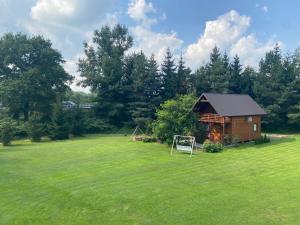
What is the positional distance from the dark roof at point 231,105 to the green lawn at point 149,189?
20.5 feet

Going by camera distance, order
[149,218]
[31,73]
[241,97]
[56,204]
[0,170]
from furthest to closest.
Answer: [31,73] → [241,97] → [0,170] → [56,204] → [149,218]

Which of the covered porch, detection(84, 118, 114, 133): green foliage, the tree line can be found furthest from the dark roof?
detection(84, 118, 114, 133): green foliage

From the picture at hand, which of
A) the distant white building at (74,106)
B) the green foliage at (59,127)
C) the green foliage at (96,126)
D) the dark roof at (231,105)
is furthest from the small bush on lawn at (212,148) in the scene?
the distant white building at (74,106)

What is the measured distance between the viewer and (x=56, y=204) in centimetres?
1063

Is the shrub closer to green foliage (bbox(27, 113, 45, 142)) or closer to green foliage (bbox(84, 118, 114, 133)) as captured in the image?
green foliage (bbox(27, 113, 45, 142))

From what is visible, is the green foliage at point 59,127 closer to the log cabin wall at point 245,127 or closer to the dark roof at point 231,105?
the dark roof at point 231,105

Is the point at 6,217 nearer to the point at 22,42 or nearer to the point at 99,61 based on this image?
the point at 22,42

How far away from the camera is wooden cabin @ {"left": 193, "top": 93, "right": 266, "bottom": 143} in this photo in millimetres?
25859

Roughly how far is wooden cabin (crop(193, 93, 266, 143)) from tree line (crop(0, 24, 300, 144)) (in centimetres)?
874

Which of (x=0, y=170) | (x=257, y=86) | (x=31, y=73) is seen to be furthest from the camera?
(x=257, y=86)

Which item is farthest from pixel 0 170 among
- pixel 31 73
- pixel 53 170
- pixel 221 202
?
pixel 31 73

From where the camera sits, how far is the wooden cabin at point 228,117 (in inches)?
1018

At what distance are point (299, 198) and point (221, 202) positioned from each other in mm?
3069

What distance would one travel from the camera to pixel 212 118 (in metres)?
26.2
